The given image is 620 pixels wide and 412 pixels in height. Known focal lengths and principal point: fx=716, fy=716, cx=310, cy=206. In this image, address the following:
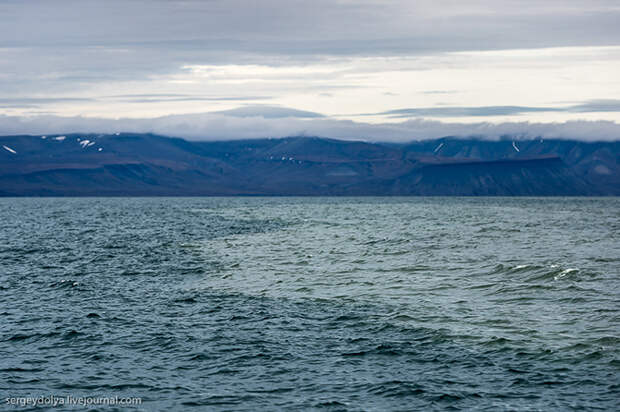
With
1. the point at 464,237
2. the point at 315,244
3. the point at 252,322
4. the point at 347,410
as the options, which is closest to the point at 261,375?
the point at 347,410

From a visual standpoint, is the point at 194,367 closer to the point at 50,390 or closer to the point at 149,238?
the point at 50,390

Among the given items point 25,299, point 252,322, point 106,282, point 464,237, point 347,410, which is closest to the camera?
point 347,410

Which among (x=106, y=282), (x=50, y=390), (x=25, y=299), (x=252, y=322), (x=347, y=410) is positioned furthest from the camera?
(x=106, y=282)

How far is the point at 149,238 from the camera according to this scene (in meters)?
89.3

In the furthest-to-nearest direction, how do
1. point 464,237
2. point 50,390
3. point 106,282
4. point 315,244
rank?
point 464,237
point 315,244
point 106,282
point 50,390

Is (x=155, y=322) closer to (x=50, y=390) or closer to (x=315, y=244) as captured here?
(x=50, y=390)

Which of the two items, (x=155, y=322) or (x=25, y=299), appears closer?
(x=155, y=322)

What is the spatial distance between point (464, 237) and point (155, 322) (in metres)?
60.1

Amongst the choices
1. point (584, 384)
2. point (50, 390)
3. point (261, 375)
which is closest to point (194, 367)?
point (261, 375)

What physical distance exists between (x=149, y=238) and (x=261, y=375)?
6914 cm

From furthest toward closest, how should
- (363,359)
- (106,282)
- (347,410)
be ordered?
(106,282)
(363,359)
(347,410)

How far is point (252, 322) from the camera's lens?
102ft

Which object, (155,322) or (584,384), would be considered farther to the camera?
(155,322)

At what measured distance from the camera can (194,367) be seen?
931 inches
